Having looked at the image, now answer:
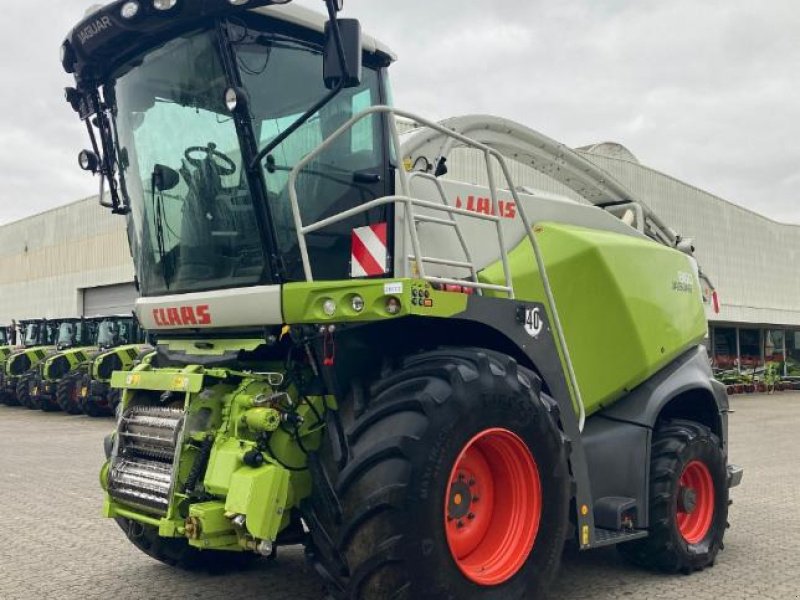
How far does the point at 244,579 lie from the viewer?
5195mm

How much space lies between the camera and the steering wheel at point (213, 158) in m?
4.33

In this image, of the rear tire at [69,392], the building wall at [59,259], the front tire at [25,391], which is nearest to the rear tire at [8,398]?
the front tire at [25,391]

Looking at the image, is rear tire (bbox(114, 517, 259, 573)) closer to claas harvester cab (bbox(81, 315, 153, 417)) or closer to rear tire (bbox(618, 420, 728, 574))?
rear tire (bbox(618, 420, 728, 574))

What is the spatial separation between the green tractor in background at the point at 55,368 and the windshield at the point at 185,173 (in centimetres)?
1573

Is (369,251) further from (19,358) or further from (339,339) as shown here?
(19,358)

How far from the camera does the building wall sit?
33031 millimetres

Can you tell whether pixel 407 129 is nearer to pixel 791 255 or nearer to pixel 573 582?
pixel 573 582

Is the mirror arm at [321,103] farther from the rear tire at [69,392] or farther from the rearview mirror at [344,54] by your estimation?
the rear tire at [69,392]

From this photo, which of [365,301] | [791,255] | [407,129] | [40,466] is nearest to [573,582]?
[365,301]

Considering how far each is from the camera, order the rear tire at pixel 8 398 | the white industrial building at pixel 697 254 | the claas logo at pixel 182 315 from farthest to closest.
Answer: the white industrial building at pixel 697 254
the rear tire at pixel 8 398
the claas logo at pixel 182 315

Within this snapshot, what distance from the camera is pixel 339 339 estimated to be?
Result: 4156 mm

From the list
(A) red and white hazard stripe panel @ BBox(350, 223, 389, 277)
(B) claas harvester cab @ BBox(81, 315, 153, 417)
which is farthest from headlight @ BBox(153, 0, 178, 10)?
(B) claas harvester cab @ BBox(81, 315, 153, 417)

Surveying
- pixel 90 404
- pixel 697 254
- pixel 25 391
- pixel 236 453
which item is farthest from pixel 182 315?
pixel 697 254

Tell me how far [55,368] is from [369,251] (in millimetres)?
17026
